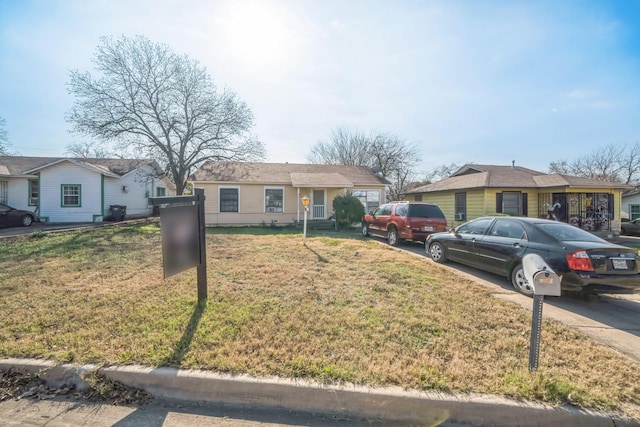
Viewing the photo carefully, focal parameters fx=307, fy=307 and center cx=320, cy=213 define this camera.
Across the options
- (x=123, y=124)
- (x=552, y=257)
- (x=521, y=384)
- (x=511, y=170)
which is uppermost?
(x=123, y=124)

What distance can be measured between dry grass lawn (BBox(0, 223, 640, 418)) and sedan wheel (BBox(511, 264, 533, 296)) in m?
0.73

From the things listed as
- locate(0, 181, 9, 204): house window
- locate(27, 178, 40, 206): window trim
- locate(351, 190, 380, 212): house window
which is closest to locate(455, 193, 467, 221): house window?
locate(351, 190, 380, 212): house window

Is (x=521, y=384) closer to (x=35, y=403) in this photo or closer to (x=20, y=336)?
(x=35, y=403)

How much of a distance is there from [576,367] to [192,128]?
73.1ft

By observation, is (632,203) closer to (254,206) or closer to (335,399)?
(254,206)


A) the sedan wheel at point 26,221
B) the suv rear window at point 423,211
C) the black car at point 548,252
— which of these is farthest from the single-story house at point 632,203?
the sedan wheel at point 26,221

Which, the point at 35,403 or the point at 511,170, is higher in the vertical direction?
the point at 511,170

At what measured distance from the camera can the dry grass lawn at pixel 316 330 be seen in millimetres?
2691

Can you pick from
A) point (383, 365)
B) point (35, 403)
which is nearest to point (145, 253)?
point (35, 403)

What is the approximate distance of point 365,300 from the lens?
4691 mm

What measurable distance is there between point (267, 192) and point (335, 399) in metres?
16.7

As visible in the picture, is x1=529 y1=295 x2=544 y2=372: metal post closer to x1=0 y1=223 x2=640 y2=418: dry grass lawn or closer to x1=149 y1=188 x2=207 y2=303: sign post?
x1=0 y1=223 x2=640 y2=418: dry grass lawn

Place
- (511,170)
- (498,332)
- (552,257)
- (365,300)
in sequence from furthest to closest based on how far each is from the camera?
(511,170) → (552,257) → (365,300) → (498,332)

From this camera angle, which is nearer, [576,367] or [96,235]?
[576,367]
